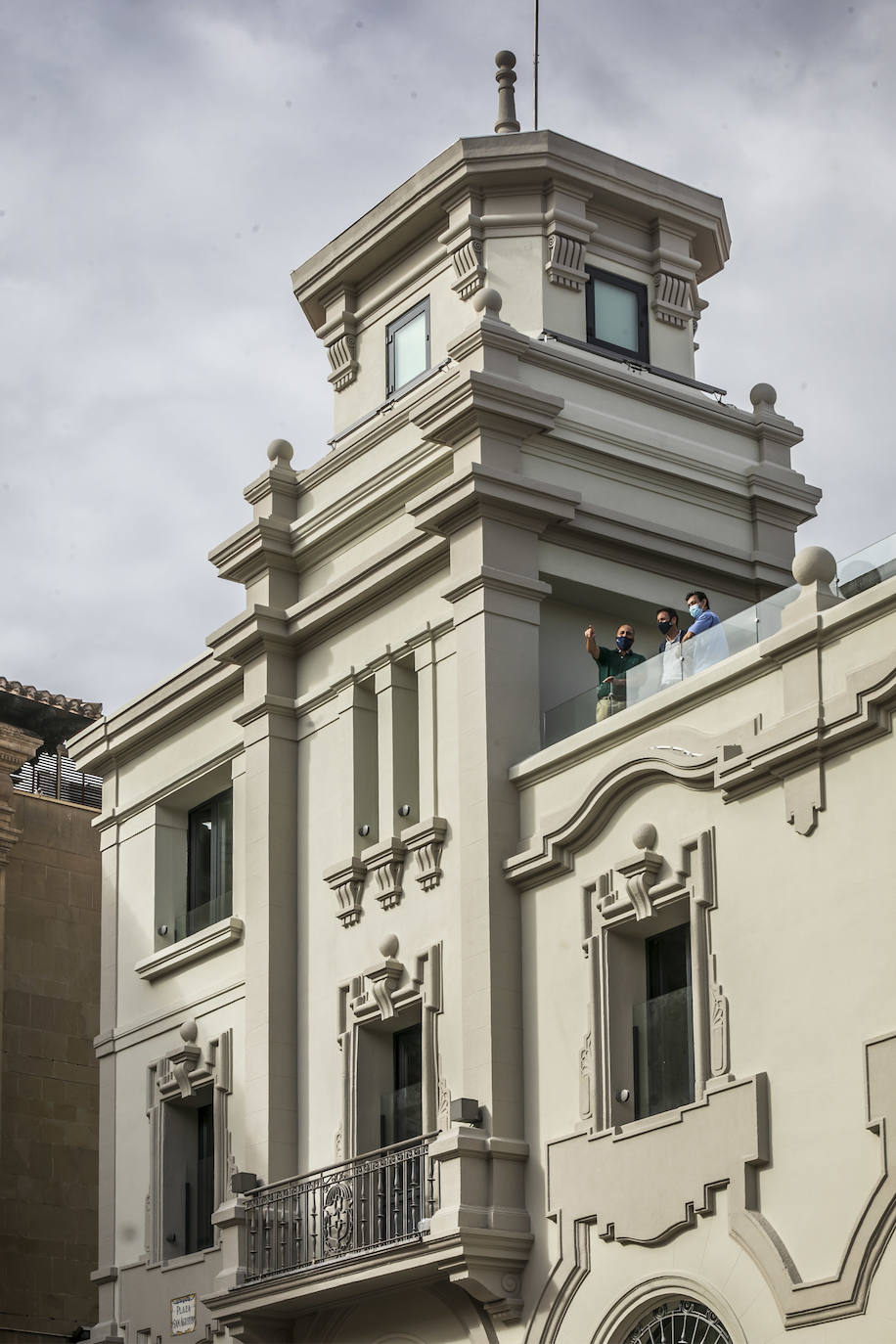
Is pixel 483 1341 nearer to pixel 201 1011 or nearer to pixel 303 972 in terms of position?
pixel 303 972

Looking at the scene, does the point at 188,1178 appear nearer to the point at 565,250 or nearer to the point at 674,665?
the point at 674,665

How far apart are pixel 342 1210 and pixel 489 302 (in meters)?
10.0

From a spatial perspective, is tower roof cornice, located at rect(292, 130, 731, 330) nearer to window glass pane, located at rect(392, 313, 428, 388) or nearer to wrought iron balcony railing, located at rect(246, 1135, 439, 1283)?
window glass pane, located at rect(392, 313, 428, 388)

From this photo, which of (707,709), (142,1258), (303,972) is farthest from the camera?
(142,1258)

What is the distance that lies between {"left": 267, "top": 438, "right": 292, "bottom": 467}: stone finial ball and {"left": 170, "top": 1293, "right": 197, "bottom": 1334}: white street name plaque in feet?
33.9

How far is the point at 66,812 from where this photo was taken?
119 ft

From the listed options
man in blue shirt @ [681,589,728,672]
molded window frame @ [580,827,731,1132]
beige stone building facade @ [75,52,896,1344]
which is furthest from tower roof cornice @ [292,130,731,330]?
molded window frame @ [580,827,731,1132]

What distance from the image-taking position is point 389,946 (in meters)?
23.9

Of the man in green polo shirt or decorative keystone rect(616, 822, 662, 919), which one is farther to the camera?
the man in green polo shirt

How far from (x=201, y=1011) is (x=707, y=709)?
969cm

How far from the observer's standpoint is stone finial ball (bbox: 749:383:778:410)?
89.2 ft

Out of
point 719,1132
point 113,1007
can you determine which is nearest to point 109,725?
point 113,1007

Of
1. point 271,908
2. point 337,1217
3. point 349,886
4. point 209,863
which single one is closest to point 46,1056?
point 209,863

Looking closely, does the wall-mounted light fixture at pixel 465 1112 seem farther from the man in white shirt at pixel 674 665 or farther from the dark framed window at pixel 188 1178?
the dark framed window at pixel 188 1178
